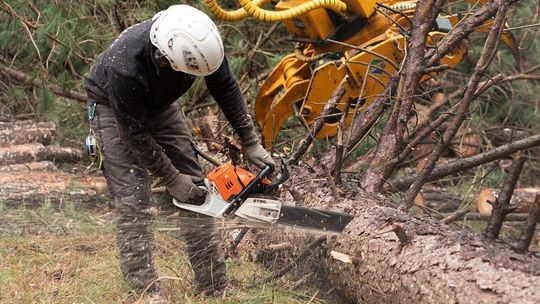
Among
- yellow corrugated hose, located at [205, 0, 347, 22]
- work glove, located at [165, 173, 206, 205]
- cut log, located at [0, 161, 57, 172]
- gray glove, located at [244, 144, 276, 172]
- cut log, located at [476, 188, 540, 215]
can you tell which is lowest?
cut log, located at [476, 188, 540, 215]

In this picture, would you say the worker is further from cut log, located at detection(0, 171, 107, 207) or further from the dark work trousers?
cut log, located at detection(0, 171, 107, 207)

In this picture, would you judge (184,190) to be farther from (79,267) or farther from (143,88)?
(79,267)

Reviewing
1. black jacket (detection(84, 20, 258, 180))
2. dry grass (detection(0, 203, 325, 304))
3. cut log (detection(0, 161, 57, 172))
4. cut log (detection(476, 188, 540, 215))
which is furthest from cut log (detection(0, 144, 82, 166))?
cut log (detection(476, 188, 540, 215))

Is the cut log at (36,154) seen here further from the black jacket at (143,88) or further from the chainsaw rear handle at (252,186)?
the chainsaw rear handle at (252,186)

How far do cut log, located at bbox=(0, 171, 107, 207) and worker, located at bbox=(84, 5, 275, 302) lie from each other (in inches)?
67.0

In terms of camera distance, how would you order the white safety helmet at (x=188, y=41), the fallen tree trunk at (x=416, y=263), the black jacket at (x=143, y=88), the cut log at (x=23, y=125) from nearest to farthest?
the fallen tree trunk at (x=416, y=263) → the white safety helmet at (x=188, y=41) → the black jacket at (x=143, y=88) → the cut log at (x=23, y=125)

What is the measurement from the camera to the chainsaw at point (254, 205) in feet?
12.1

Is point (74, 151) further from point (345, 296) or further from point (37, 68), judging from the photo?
point (345, 296)

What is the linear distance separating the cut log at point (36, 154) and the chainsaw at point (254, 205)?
125 inches

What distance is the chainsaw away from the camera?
145 inches

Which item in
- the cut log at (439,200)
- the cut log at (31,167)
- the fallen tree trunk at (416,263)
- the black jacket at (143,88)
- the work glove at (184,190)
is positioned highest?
the black jacket at (143,88)

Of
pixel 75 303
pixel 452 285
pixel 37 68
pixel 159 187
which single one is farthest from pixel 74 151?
pixel 452 285

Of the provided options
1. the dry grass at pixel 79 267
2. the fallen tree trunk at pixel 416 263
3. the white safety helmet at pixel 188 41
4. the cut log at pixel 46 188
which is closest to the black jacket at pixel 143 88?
the white safety helmet at pixel 188 41

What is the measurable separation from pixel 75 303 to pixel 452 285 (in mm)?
1849
